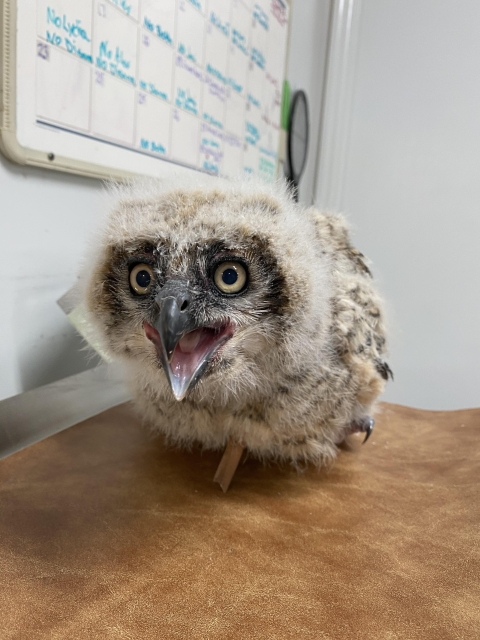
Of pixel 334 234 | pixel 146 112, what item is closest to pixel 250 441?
pixel 334 234

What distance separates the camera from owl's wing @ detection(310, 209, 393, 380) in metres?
0.82

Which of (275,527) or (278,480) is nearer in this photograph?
(275,527)

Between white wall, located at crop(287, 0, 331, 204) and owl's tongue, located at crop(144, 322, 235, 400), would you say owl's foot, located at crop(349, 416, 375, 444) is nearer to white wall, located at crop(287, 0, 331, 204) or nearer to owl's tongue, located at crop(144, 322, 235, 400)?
owl's tongue, located at crop(144, 322, 235, 400)

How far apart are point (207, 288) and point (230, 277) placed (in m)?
0.04

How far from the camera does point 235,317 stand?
0.63 meters

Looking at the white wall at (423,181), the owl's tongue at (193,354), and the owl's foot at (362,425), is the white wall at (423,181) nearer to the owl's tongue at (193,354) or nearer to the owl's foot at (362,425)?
the owl's foot at (362,425)

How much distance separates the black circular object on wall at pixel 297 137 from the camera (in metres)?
2.17

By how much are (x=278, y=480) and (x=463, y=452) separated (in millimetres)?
469

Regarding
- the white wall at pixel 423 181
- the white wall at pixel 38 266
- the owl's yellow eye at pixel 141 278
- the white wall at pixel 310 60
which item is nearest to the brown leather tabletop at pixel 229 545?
the white wall at pixel 38 266

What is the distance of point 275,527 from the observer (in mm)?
732

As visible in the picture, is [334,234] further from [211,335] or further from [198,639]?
[198,639]

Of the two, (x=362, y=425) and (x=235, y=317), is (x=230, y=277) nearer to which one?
(x=235, y=317)

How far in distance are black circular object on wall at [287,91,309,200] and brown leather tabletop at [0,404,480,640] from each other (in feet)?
5.21

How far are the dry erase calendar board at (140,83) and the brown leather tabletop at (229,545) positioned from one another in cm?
66
